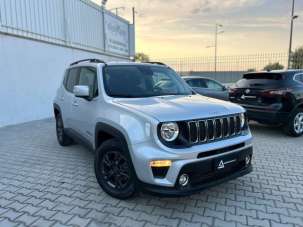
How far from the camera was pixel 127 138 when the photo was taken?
10.4 feet

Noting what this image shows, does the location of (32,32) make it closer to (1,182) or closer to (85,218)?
(1,182)

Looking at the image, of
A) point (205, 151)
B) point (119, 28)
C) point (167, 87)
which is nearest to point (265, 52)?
point (119, 28)

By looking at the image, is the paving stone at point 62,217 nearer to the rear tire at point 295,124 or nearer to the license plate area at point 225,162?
the license plate area at point 225,162

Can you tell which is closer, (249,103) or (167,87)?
(167,87)

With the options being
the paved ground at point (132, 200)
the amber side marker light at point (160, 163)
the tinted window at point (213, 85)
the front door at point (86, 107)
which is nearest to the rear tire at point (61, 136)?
the paved ground at point (132, 200)

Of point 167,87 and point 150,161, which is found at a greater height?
point 167,87

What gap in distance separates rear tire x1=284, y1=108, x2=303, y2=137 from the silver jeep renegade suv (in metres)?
3.64

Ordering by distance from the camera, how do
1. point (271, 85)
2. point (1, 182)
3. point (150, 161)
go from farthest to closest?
1. point (271, 85)
2. point (1, 182)
3. point (150, 161)

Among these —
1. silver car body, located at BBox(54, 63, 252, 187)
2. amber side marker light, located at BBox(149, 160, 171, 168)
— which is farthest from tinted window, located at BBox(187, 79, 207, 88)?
amber side marker light, located at BBox(149, 160, 171, 168)

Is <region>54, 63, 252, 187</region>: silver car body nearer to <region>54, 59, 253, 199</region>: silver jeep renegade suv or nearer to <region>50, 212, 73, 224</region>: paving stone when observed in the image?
<region>54, 59, 253, 199</region>: silver jeep renegade suv

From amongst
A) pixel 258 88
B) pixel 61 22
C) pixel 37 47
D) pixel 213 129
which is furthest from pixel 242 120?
pixel 61 22

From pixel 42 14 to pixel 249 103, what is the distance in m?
7.89

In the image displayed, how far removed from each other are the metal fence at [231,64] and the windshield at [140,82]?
15.0m

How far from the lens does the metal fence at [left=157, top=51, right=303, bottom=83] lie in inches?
712
